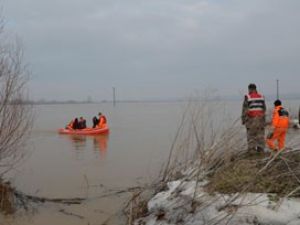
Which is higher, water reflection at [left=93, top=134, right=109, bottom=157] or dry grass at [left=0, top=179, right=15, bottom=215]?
dry grass at [left=0, top=179, right=15, bottom=215]

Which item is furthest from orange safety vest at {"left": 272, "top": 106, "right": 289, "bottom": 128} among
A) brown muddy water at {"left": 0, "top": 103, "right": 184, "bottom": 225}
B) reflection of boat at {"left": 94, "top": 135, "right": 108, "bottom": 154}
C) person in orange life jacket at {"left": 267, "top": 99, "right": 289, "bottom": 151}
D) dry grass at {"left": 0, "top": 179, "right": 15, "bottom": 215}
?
reflection of boat at {"left": 94, "top": 135, "right": 108, "bottom": 154}

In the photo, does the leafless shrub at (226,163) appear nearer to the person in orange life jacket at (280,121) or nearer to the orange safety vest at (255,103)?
the person in orange life jacket at (280,121)

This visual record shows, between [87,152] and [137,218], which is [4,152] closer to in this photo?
[137,218]

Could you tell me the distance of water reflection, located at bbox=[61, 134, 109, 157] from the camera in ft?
75.4

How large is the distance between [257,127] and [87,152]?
47.3ft

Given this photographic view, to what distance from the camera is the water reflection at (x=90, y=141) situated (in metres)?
23.0

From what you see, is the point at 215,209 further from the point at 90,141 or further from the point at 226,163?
the point at 90,141

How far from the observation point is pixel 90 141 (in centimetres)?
2745

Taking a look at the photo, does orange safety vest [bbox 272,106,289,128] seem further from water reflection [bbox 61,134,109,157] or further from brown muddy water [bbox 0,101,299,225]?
water reflection [bbox 61,134,109,157]

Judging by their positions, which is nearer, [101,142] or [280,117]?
[280,117]

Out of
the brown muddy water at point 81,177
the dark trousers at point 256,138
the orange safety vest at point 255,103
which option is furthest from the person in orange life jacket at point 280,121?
the brown muddy water at point 81,177

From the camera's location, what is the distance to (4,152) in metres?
9.62

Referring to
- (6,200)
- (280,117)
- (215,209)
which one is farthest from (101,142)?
(215,209)

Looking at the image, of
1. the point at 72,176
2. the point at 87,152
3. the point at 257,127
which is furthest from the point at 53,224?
the point at 87,152
